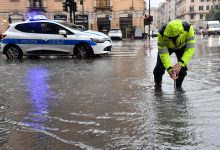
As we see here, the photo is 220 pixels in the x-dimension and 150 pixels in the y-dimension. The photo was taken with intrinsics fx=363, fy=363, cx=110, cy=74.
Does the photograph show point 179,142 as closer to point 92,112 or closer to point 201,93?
point 92,112

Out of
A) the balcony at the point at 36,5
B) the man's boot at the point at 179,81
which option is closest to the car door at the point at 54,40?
the man's boot at the point at 179,81

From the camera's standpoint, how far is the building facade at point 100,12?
4944 centimetres

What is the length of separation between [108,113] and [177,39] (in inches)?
82.3

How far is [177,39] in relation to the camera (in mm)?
6344

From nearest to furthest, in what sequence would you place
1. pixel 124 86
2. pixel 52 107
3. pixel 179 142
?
pixel 179 142 < pixel 52 107 < pixel 124 86

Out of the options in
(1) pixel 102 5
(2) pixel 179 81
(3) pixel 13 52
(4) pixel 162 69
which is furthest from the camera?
(1) pixel 102 5

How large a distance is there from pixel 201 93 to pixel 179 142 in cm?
266

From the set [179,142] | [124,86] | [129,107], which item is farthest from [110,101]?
[179,142]

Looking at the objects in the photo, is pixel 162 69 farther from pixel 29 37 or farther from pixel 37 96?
pixel 29 37

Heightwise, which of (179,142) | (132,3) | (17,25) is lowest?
(179,142)

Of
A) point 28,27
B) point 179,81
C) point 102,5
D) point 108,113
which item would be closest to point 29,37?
point 28,27

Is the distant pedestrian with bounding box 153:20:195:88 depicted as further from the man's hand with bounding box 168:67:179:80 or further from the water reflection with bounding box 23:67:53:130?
the water reflection with bounding box 23:67:53:130

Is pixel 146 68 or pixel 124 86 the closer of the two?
pixel 124 86

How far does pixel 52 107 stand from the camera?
5551mm
